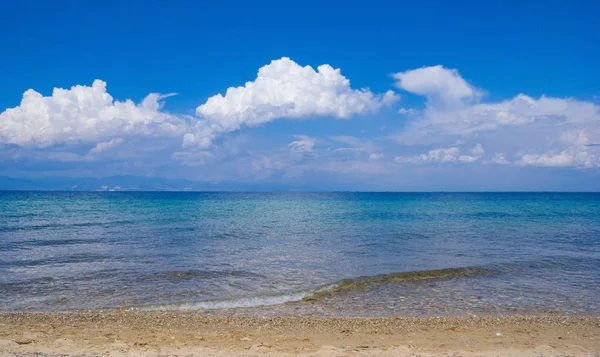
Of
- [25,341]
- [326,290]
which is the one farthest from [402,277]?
[25,341]

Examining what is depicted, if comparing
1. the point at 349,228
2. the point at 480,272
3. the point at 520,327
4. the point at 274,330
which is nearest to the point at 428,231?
the point at 349,228

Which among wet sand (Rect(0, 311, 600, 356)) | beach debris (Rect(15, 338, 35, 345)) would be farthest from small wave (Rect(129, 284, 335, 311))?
beach debris (Rect(15, 338, 35, 345))

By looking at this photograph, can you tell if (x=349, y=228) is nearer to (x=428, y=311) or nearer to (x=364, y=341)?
(x=428, y=311)

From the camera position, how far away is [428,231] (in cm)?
3959

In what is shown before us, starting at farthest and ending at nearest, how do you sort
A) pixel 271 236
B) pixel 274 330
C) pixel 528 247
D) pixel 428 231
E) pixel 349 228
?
pixel 349 228
pixel 428 231
pixel 271 236
pixel 528 247
pixel 274 330

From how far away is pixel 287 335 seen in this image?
11.6 m

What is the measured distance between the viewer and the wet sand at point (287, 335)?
33.4 ft

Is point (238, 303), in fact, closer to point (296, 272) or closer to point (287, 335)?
point (287, 335)

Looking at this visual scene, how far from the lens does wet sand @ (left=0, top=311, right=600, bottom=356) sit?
10.2 m

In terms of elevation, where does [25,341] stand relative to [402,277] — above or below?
above

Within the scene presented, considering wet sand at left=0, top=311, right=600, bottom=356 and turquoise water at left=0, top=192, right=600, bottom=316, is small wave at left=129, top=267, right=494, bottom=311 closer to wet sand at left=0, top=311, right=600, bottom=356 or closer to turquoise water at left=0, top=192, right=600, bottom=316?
turquoise water at left=0, top=192, right=600, bottom=316

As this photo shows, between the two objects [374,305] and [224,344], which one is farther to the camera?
[374,305]

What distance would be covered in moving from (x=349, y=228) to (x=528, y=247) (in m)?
16.6

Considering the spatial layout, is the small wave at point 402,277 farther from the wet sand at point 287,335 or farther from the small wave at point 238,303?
the wet sand at point 287,335
